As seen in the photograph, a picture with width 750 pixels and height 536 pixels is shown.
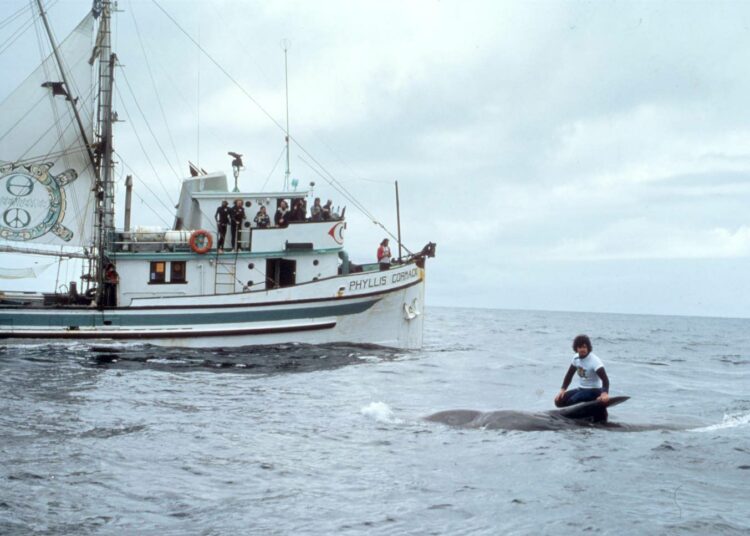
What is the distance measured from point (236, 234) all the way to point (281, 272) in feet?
7.75

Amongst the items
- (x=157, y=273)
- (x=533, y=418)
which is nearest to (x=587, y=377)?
(x=533, y=418)

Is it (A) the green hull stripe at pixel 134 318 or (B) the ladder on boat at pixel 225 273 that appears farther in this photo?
(B) the ladder on boat at pixel 225 273

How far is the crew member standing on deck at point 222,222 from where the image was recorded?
2864 centimetres

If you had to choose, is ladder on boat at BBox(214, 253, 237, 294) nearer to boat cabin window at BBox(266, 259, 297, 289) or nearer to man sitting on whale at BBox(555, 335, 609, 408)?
boat cabin window at BBox(266, 259, 297, 289)

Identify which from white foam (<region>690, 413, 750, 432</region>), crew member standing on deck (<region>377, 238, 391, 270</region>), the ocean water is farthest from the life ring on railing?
white foam (<region>690, 413, 750, 432</region>)

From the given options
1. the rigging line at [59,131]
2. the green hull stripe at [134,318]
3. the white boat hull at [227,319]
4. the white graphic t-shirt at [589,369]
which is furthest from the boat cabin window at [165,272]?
the white graphic t-shirt at [589,369]

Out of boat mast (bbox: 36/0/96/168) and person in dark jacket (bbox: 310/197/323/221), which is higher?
boat mast (bbox: 36/0/96/168)

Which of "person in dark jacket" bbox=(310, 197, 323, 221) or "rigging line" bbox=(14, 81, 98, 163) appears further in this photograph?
"rigging line" bbox=(14, 81, 98, 163)

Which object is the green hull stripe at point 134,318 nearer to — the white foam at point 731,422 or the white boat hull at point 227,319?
the white boat hull at point 227,319

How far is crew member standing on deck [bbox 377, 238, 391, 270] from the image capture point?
30188 millimetres

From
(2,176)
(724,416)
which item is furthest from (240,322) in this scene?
(724,416)

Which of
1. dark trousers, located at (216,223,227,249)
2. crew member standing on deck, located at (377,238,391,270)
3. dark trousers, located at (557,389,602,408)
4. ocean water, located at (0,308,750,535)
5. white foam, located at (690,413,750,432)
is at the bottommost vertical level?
white foam, located at (690,413,750,432)

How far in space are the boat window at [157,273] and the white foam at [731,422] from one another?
19410 mm

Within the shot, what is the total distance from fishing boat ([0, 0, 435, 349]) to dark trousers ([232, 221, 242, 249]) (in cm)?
9
